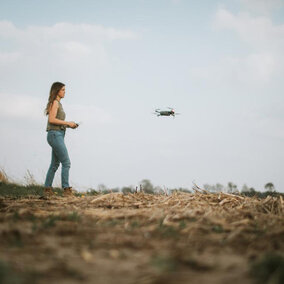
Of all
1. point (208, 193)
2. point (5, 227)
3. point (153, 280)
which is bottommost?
point (153, 280)

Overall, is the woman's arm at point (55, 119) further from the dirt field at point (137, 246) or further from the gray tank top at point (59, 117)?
the dirt field at point (137, 246)

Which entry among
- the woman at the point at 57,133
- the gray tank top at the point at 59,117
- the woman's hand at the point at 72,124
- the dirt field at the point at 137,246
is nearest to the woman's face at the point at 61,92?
the woman at the point at 57,133

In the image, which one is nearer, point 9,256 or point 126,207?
point 9,256

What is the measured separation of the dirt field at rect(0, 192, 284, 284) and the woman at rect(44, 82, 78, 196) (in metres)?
2.89

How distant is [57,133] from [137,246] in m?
4.53

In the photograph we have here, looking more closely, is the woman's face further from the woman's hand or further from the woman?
the woman's hand

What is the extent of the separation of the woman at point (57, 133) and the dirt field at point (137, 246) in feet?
9.47

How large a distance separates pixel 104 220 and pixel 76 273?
1.42 meters

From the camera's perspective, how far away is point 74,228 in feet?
7.78

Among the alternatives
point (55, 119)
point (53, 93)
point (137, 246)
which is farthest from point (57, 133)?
point (137, 246)

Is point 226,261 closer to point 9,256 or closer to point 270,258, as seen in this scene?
point 270,258

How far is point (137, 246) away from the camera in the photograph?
1.89m

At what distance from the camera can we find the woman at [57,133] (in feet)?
19.7

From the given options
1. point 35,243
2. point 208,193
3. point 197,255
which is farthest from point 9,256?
point 208,193
